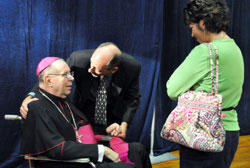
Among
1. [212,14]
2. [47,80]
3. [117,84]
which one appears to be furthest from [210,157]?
[47,80]

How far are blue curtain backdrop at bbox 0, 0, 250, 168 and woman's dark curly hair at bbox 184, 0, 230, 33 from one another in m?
1.86

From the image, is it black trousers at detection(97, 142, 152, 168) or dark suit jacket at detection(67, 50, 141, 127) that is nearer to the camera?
black trousers at detection(97, 142, 152, 168)

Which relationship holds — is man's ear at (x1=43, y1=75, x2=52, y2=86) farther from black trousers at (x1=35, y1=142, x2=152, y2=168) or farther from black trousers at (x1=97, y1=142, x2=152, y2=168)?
black trousers at (x1=97, y1=142, x2=152, y2=168)

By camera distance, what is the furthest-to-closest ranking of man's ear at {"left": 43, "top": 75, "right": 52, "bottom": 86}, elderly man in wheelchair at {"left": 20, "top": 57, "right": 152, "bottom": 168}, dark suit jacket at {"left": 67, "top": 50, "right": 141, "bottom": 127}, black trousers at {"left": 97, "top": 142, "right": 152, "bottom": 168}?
dark suit jacket at {"left": 67, "top": 50, "right": 141, "bottom": 127} → black trousers at {"left": 97, "top": 142, "right": 152, "bottom": 168} → man's ear at {"left": 43, "top": 75, "right": 52, "bottom": 86} → elderly man in wheelchair at {"left": 20, "top": 57, "right": 152, "bottom": 168}

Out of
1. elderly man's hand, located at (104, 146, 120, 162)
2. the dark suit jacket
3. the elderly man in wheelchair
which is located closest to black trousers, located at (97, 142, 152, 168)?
the elderly man in wheelchair

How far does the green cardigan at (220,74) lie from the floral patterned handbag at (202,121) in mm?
31

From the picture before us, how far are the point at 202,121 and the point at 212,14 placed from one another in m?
0.60

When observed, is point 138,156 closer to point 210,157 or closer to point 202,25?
point 210,157

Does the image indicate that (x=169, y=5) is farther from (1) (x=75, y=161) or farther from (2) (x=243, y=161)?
(1) (x=75, y=161)

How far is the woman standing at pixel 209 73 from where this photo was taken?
1412 mm

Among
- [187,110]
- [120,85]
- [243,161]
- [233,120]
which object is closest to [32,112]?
[120,85]

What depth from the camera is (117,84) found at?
87.8 inches

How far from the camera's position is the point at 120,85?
7.34 ft

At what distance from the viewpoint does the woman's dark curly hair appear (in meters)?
1.46
